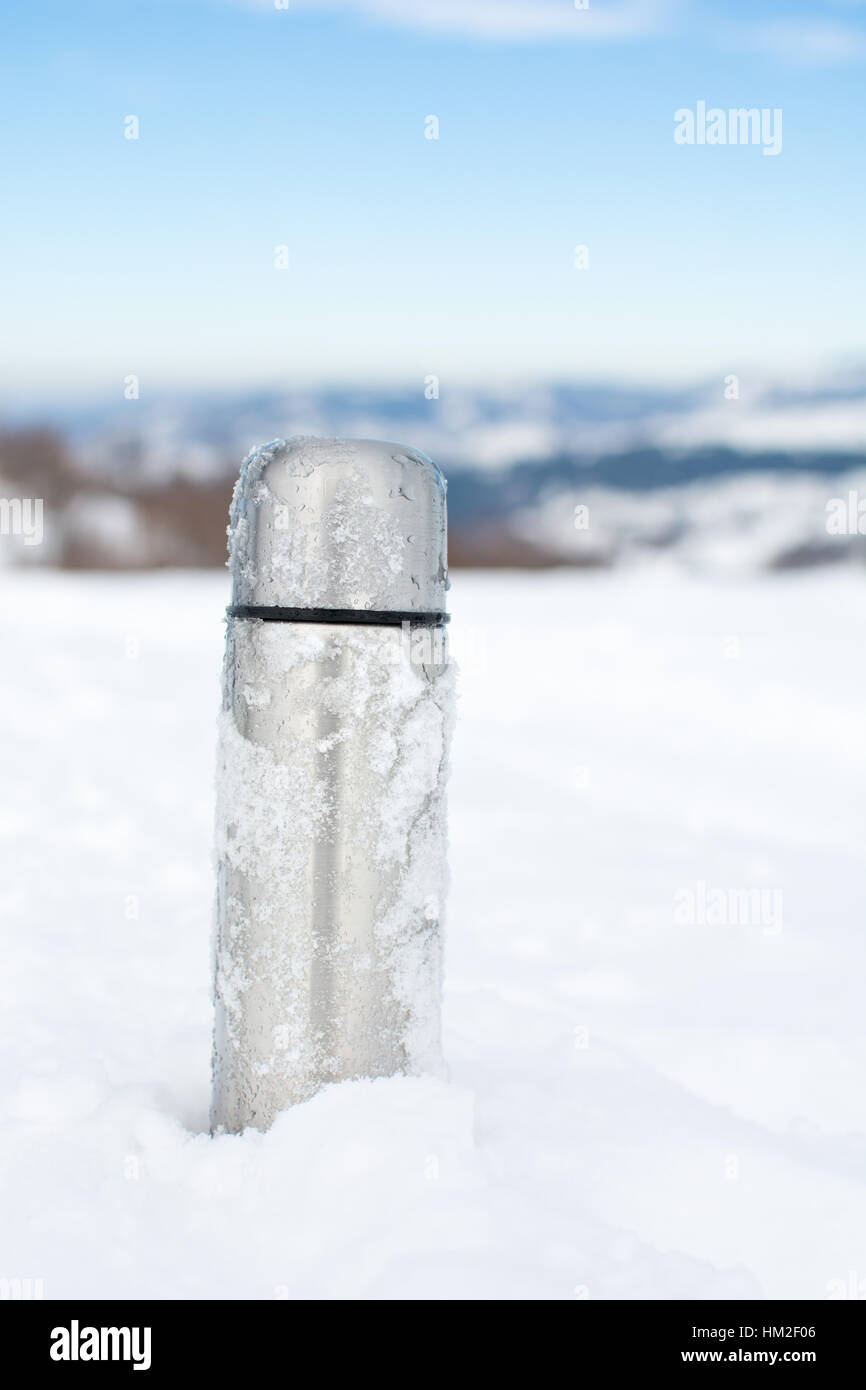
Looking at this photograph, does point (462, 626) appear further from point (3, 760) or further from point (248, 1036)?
point (248, 1036)

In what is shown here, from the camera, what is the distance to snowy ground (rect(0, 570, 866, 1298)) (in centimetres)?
174

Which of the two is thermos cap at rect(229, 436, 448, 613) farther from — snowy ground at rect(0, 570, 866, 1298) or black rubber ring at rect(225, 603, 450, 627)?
snowy ground at rect(0, 570, 866, 1298)

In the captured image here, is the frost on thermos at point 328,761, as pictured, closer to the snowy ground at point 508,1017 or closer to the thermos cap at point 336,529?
the thermos cap at point 336,529

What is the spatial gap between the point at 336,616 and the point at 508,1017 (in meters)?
1.45

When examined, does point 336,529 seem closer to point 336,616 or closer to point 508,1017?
point 336,616

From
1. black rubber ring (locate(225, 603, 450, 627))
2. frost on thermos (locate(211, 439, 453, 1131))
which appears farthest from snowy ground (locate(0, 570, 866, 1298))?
black rubber ring (locate(225, 603, 450, 627))

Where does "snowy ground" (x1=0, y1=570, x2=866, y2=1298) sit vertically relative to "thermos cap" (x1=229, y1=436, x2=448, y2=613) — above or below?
below

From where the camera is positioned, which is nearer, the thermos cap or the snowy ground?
the snowy ground

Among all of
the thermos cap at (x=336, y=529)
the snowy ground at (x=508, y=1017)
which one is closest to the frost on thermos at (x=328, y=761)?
the thermos cap at (x=336, y=529)

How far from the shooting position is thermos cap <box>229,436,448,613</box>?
1.88 metres

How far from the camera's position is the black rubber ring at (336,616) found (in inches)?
73.8

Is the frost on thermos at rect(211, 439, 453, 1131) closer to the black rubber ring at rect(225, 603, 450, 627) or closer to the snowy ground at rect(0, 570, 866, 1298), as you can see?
the black rubber ring at rect(225, 603, 450, 627)
